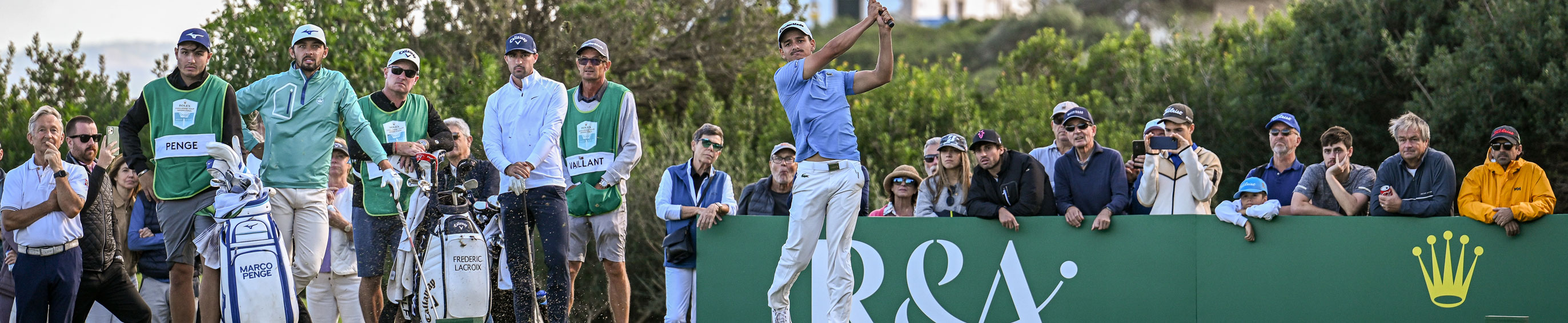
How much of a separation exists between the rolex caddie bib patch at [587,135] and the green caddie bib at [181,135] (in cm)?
203

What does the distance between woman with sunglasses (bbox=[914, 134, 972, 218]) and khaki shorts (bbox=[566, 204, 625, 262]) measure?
2.05m

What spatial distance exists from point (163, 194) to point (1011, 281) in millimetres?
4951

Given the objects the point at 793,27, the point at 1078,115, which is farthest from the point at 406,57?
the point at 1078,115

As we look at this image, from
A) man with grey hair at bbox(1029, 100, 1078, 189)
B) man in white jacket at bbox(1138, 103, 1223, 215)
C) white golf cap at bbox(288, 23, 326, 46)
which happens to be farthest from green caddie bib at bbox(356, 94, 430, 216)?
man in white jacket at bbox(1138, 103, 1223, 215)

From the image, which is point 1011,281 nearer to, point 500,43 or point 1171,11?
point 500,43

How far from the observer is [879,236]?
8203 millimetres

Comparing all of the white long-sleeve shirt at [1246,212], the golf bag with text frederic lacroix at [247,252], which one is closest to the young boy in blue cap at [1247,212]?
the white long-sleeve shirt at [1246,212]

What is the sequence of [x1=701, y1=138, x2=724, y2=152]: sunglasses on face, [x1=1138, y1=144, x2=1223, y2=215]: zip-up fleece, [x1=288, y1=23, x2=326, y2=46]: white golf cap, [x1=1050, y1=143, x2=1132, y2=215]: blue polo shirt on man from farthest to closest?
1. [x1=701, y1=138, x2=724, y2=152]: sunglasses on face
2. [x1=1050, y1=143, x2=1132, y2=215]: blue polo shirt on man
3. [x1=1138, y1=144, x2=1223, y2=215]: zip-up fleece
4. [x1=288, y1=23, x2=326, y2=46]: white golf cap

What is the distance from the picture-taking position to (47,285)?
8.29 m

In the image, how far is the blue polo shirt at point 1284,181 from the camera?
8.32 meters

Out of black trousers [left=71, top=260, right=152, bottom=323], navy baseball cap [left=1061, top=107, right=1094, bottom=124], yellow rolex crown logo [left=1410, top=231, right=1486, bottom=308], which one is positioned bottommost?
black trousers [left=71, top=260, right=152, bottom=323]

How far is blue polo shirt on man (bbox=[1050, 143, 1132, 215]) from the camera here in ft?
26.2

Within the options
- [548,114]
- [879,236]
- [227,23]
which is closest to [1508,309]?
[879,236]

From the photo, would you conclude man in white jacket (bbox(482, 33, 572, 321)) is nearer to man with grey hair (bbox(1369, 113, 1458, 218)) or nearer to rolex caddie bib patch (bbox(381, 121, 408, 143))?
rolex caddie bib patch (bbox(381, 121, 408, 143))
